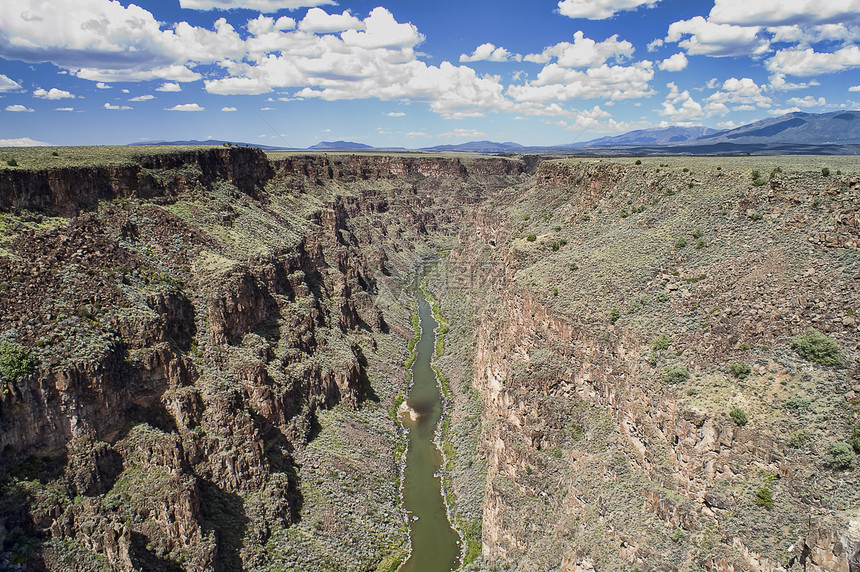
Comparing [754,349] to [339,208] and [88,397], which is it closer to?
[88,397]

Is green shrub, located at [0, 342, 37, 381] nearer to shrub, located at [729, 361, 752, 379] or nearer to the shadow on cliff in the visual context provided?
the shadow on cliff

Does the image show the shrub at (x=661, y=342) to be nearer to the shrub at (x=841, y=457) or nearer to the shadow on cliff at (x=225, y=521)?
the shrub at (x=841, y=457)

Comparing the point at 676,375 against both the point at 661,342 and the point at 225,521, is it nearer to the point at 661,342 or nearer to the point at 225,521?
the point at 661,342

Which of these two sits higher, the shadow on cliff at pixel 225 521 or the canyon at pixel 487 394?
the canyon at pixel 487 394

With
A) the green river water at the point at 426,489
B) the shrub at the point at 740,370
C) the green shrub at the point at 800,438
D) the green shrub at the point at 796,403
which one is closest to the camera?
the green shrub at the point at 800,438

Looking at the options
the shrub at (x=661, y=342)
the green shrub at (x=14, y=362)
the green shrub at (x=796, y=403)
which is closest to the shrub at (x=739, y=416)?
the green shrub at (x=796, y=403)

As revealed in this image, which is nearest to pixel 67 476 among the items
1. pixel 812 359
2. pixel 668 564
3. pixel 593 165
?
pixel 668 564
